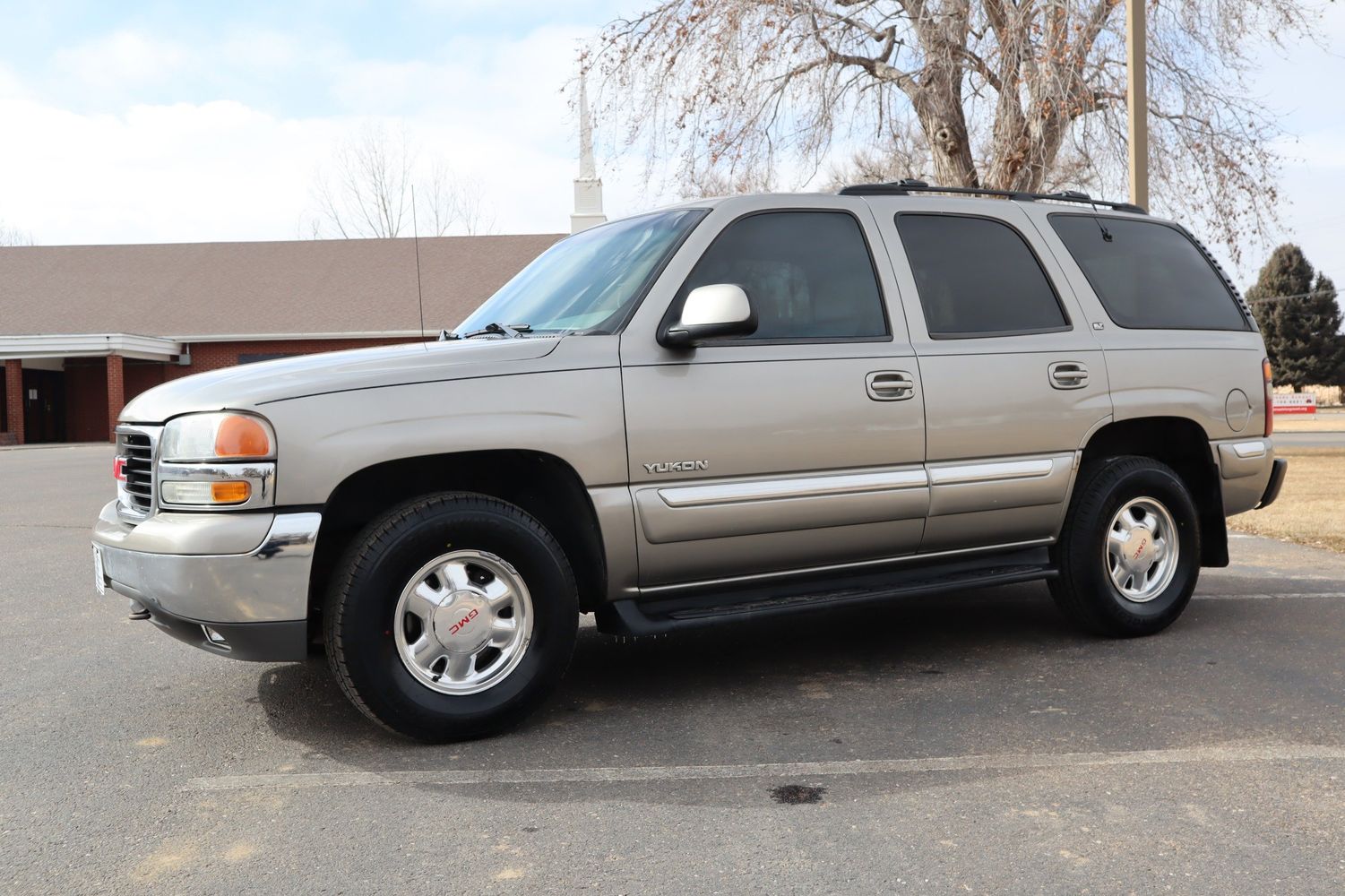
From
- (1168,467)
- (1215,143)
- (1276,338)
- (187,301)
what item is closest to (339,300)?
(187,301)

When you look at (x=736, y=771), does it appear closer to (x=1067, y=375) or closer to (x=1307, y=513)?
(x=1067, y=375)

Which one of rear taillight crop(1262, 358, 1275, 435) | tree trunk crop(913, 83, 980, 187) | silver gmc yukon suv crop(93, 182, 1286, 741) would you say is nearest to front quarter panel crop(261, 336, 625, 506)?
silver gmc yukon suv crop(93, 182, 1286, 741)

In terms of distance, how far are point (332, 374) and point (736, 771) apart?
188 centimetres

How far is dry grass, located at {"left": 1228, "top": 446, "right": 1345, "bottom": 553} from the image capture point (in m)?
9.30

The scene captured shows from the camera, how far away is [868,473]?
15.6 ft

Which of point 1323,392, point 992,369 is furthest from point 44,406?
point 1323,392

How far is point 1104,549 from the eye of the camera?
5.43 metres

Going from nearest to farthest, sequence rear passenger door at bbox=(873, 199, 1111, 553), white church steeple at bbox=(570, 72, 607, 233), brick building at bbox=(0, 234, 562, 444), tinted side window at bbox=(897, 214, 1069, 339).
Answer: rear passenger door at bbox=(873, 199, 1111, 553), tinted side window at bbox=(897, 214, 1069, 339), brick building at bbox=(0, 234, 562, 444), white church steeple at bbox=(570, 72, 607, 233)

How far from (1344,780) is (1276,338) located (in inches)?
2428

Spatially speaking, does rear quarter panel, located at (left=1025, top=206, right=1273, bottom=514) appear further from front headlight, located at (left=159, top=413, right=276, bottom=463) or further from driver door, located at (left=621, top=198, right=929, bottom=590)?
front headlight, located at (left=159, top=413, right=276, bottom=463)

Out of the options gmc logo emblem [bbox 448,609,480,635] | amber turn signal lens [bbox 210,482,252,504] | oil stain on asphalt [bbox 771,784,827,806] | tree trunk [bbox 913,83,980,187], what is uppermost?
tree trunk [bbox 913,83,980,187]

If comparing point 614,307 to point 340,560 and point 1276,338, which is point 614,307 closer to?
point 340,560

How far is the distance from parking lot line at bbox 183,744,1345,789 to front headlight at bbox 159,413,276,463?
41.0 inches

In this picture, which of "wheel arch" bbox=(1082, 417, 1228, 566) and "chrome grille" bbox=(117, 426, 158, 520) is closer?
"chrome grille" bbox=(117, 426, 158, 520)
